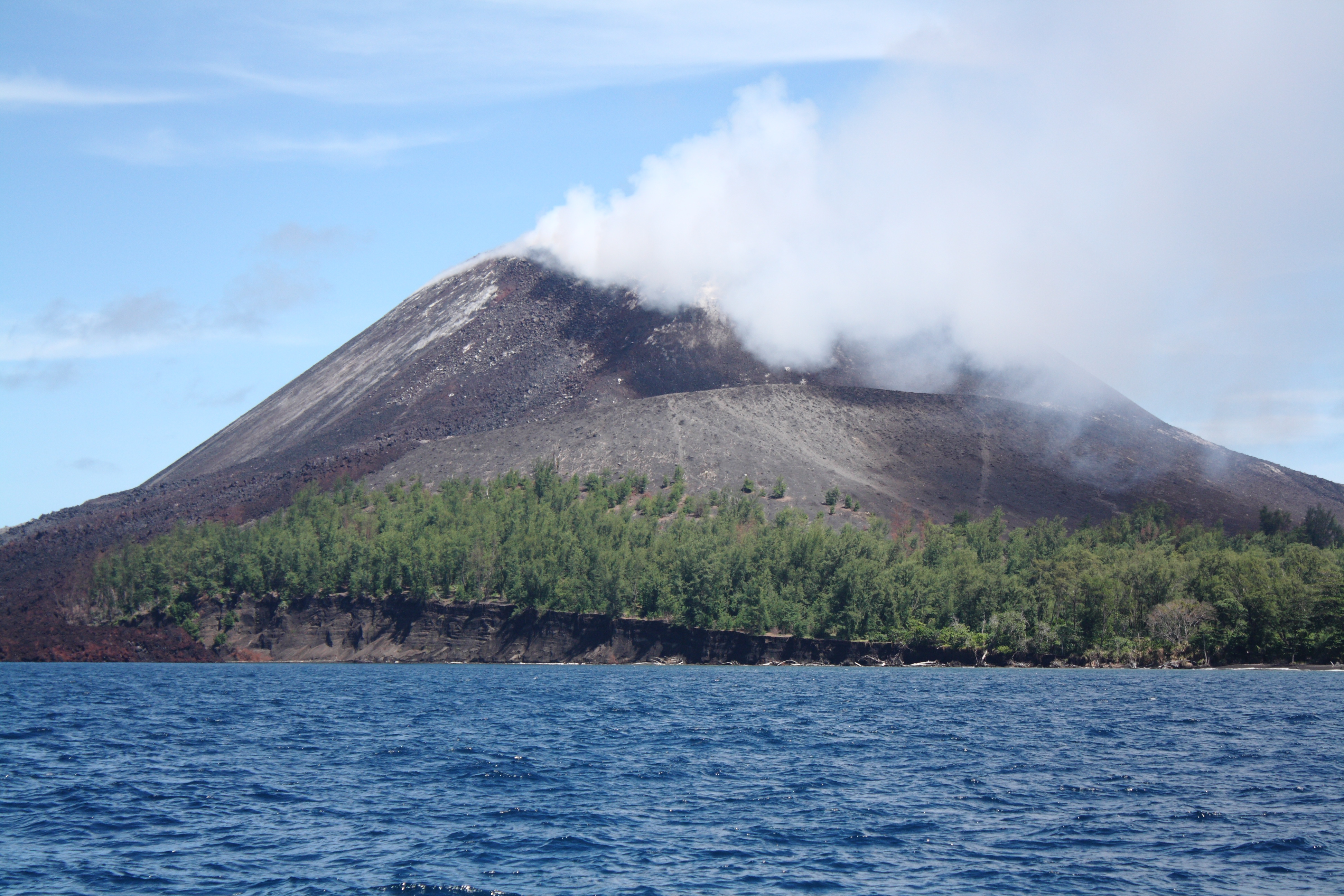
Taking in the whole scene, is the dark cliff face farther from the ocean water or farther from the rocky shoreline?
the ocean water

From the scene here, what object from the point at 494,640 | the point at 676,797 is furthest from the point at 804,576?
the point at 676,797

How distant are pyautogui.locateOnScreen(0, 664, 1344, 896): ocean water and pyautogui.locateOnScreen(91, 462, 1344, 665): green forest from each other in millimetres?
52962

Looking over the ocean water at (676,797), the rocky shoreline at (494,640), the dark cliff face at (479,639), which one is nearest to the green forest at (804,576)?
the rocky shoreline at (494,640)

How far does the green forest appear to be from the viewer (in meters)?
126

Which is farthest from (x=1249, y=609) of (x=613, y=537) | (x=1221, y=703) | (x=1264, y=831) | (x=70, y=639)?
(x=70, y=639)

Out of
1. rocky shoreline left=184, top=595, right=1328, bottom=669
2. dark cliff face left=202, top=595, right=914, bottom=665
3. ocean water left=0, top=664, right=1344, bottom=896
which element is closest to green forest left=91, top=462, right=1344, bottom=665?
rocky shoreline left=184, top=595, right=1328, bottom=669

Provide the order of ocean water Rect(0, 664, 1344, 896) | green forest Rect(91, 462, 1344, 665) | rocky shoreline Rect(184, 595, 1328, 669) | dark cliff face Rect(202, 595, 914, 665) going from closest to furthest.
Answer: ocean water Rect(0, 664, 1344, 896) < green forest Rect(91, 462, 1344, 665) < rocky shoreline Rect(184, 595, 1328, 669) < dark cliff face Rect(202, 595, 914, 665)

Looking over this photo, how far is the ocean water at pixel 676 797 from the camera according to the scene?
93.6ft

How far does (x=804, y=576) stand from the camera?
150m

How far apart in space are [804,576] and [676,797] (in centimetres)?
11256

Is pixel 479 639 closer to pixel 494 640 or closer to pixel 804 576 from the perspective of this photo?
pixel 494 640

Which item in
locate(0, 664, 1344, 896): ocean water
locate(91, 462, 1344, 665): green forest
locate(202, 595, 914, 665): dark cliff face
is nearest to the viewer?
locate(0, 664, 1344, 896): ocean water

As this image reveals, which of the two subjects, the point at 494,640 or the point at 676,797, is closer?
the point at 676,797

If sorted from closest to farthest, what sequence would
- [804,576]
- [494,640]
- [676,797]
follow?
[676,797] → [804,576] → [494,640]
